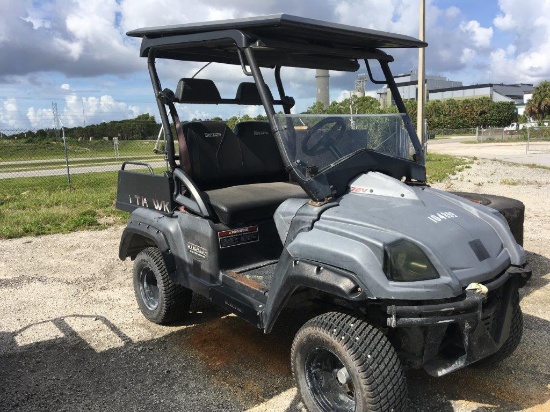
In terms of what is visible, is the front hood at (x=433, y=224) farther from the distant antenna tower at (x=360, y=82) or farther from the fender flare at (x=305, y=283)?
the distant antenna tower at (x=360, y=82)

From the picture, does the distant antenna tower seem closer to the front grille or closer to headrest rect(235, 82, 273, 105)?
headrest rect(235, 82, 273, 105)

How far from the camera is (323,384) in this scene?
10.2ft

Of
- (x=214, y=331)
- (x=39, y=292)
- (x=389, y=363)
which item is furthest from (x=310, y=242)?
(x=39, y=292)

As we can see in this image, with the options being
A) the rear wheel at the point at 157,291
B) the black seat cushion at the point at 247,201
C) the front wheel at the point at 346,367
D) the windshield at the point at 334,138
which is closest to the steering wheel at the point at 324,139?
the windshield at the point at 334,138

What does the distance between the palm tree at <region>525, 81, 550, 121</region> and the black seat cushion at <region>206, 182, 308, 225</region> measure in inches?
2668

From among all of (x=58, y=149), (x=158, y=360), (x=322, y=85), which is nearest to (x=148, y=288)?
(x=158, y=360)

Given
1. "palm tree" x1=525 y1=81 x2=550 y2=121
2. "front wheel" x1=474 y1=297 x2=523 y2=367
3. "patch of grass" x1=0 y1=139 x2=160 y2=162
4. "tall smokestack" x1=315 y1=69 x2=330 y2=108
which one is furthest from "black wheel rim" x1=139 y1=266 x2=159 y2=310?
"palm tree" x1=525 y1=81 x2=550 y2=121

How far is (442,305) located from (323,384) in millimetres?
925

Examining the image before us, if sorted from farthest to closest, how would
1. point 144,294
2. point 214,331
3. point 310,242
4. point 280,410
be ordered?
point 144,294
point 214,331
point 280,410
point 310,242

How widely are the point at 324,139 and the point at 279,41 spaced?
73 cm

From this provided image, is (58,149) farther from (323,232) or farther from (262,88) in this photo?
(323,232)

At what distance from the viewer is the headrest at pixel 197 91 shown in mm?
4238

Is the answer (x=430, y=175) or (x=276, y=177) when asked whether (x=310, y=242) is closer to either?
(x=276, y=177)

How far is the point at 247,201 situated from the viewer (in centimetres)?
411
